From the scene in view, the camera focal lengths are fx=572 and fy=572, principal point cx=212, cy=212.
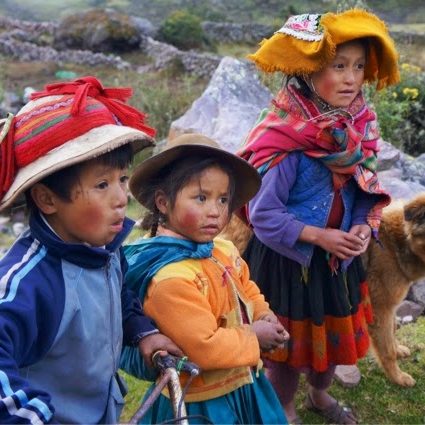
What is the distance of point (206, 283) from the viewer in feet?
6.80

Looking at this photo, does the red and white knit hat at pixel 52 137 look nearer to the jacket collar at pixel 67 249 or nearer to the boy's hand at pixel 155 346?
the jacket collar at pixel 67 249

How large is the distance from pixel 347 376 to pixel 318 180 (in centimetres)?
169

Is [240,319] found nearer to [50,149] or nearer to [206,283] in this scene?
[206,283]

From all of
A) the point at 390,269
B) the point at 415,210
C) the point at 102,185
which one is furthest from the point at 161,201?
the point at 390,269

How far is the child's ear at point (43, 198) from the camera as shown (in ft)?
5.65

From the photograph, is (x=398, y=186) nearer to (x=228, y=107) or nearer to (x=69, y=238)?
(x=228, y=107)

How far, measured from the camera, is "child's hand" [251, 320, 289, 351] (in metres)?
2.10

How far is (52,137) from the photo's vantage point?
164cm

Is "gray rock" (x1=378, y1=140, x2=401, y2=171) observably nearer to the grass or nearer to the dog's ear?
the grass

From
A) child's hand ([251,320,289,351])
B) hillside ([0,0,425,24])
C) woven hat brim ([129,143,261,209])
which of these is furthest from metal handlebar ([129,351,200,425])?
hillside ([0,0,425,24])

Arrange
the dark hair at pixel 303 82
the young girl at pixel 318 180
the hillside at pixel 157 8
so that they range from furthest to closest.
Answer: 1. the hillside at pixel 157 8
2. the dark hair at pixel 303 82
3. the young girl at pixel 318 180

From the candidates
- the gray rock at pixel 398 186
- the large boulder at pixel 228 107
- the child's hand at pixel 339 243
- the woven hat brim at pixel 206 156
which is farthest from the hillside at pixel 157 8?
the woven hat brim at pixel 206 156

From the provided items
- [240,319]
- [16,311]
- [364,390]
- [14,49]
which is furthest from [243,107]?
[14,49]

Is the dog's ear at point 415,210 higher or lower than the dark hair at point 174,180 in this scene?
lower
